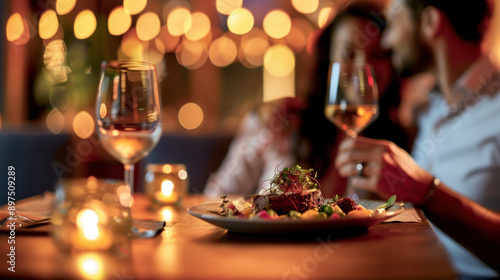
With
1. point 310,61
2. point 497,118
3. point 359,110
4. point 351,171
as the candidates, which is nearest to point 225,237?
point 351,171

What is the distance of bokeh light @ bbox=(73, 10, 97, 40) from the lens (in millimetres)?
4574

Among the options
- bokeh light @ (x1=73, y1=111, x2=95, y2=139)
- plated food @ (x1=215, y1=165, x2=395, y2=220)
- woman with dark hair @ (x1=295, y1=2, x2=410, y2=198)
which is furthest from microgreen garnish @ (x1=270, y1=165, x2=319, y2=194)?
bokeh light @ (x1=73, y1=111, x2=95, y2=139)

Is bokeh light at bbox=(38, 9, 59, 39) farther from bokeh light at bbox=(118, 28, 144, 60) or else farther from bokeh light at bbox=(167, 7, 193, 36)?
bokeh light at bbox=(167, 7, 193, 36)

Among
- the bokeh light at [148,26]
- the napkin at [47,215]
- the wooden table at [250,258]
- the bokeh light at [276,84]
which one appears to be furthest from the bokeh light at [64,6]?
the wooden table at [250,258]

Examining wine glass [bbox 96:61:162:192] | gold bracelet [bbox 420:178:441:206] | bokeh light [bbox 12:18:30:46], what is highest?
bokeh light [bbox 12:18:30:46]

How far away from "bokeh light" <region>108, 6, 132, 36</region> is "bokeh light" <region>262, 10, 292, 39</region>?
1341 mm

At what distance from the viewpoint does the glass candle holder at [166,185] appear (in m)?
1.35

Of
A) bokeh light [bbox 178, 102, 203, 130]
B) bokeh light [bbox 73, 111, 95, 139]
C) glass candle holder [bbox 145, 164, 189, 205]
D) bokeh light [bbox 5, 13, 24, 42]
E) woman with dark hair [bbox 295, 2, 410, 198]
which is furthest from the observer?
bokeh light [bbox 178, 102, 203, 130]

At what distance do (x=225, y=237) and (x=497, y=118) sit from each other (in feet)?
4.47

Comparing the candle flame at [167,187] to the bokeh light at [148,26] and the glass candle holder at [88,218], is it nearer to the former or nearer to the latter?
the glass candle holder at [88,218]

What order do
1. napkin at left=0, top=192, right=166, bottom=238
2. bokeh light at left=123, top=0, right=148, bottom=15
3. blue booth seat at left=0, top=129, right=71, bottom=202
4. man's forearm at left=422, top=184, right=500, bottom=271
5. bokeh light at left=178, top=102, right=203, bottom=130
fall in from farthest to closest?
bokeh light at left=178, top=102, right=203, bottom=130 → bokeh light at left=123, top=0, right=148, bottom=15 → blue booth seat at left=0, top=129, right=71, bottom=202 → man's forearm at left=422, top=184, right=500, bottom=271 → napkin at left=0, top=192, right=166, bottom=238

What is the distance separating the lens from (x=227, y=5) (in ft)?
16.2

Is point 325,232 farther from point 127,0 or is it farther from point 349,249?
point 127,0

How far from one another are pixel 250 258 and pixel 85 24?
14.8 feet
